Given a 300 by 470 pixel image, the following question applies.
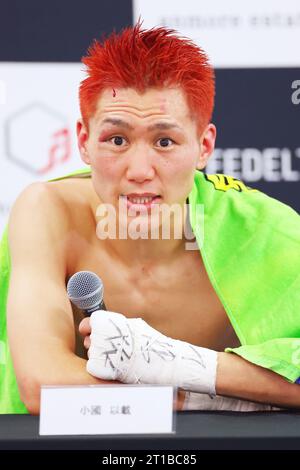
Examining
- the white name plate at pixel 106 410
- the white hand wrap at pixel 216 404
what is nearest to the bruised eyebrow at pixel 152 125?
the white hand wrap at pixel 216 404

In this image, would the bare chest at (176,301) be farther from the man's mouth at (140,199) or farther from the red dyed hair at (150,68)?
the red dyed hair at (150,68)

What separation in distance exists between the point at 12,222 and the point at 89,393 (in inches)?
23.3

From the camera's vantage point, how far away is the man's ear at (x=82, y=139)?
64.7 inches

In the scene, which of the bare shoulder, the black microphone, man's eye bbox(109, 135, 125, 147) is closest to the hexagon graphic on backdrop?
the bare shoulder

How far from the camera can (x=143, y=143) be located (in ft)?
5.06

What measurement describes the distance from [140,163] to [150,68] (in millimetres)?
164

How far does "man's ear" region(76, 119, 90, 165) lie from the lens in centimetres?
164

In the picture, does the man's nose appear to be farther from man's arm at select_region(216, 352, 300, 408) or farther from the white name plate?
the white name plate

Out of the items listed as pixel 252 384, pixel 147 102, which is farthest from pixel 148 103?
pixel 252 384
